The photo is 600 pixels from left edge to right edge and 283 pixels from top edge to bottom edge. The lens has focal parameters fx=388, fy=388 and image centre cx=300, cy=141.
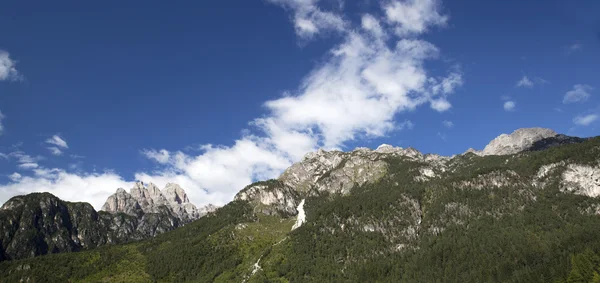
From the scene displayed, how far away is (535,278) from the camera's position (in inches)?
7446

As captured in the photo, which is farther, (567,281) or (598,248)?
(598,248)

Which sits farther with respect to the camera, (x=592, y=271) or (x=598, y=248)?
(x=598, y=248)

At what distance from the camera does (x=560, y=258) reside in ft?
642

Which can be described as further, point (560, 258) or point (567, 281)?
point (560, 258)

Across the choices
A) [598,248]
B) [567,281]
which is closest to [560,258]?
[598,248]

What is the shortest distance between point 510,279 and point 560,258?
2627 centimetres

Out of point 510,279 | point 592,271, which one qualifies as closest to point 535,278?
point 510,279

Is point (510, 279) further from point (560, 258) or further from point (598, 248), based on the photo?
point (598, 248)

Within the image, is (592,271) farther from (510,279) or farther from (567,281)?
(510,279)

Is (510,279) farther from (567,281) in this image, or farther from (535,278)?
(567,281)

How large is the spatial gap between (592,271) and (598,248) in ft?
116

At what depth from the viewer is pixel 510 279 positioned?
199875mm

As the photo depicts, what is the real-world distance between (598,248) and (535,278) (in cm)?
3719

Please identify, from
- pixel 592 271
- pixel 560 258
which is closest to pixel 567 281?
pixel 592 271
